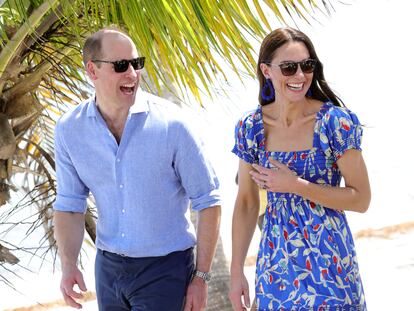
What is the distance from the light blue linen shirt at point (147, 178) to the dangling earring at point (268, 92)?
0.28 m

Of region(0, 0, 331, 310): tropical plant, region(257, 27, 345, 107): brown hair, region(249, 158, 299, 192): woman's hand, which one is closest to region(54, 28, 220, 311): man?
region(249, 158, 299, 192): woman's hand

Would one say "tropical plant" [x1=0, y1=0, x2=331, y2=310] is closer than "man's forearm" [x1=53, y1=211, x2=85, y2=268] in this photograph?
No

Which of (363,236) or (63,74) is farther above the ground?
(63,74)

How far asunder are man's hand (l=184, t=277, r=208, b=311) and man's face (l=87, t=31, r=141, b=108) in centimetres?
67

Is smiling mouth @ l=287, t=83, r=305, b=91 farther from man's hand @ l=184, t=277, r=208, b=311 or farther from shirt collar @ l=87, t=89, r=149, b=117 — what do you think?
man's hand @ l=184, t=277, r=208, b=311

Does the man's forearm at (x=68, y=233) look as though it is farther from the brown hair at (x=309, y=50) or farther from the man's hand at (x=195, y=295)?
the brown hair at (x=309, y=50)

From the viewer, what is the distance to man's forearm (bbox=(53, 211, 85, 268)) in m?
3.57

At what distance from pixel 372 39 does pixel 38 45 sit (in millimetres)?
17537

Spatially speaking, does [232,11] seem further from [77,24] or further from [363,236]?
[363,236]

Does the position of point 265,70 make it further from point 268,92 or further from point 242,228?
point 242,228

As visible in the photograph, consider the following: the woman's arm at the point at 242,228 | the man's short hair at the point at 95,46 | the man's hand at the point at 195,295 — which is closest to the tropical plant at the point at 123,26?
the man's short hair at the point at 95,46

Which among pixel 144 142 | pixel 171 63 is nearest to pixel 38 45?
pixel 171 63

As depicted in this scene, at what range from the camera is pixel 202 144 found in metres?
3.45

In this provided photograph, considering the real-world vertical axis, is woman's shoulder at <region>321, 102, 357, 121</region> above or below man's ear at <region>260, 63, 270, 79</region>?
below
